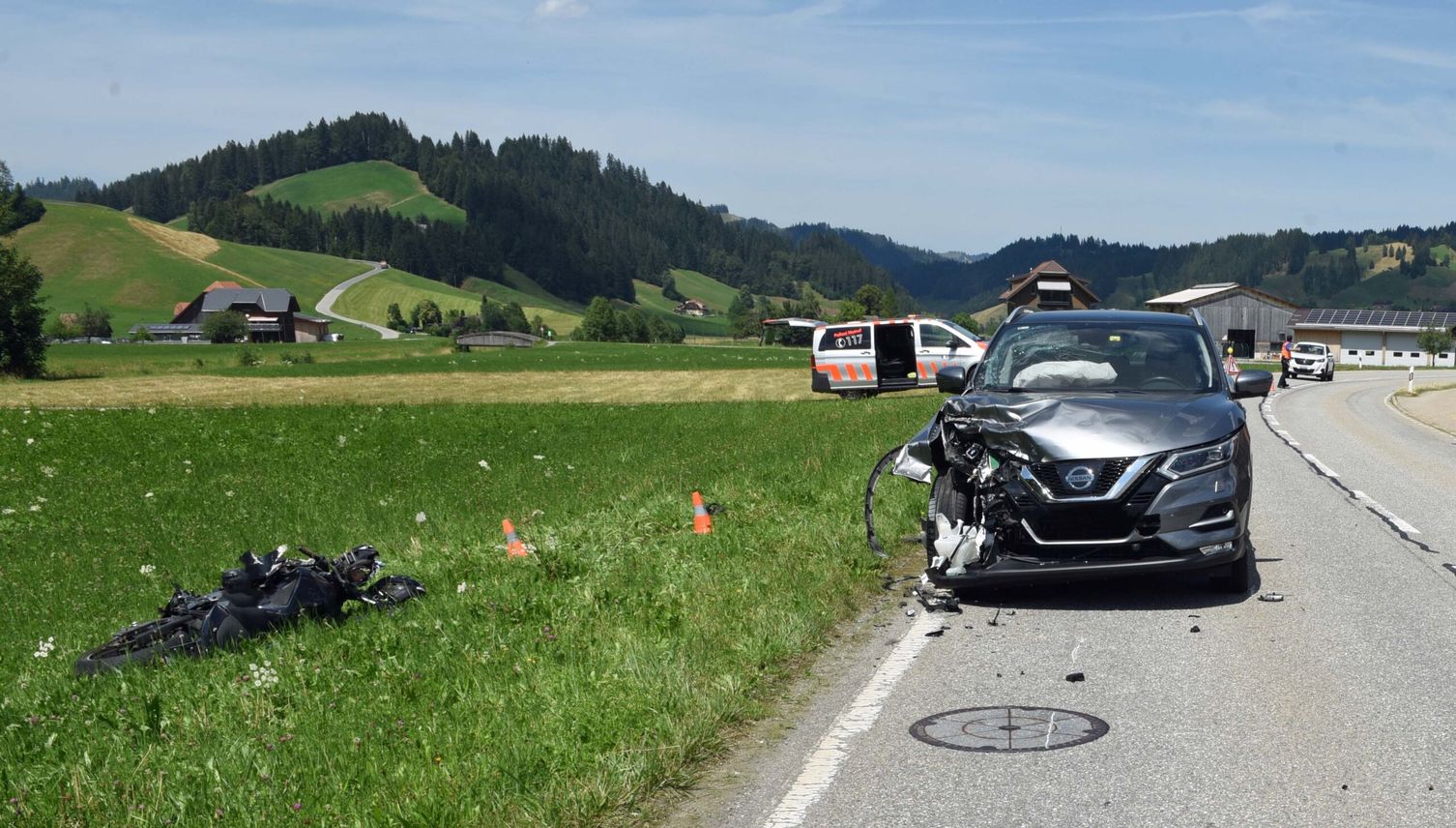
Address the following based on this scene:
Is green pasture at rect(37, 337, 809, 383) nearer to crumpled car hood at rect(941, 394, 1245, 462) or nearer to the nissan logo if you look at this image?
crumpled car hood at rect(941, 394, 1245, 462)

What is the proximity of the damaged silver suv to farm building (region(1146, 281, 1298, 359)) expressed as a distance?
431 ft

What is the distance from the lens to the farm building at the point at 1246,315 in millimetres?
133875

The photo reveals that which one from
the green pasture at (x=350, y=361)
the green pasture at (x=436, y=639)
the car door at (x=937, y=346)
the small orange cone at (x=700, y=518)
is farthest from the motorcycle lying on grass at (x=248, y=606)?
the green pasture at (x=350, y=361)

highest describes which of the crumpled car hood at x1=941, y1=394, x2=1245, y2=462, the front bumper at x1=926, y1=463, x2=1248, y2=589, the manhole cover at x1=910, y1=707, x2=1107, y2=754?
the crumpled car hood at x1=941, y1=394, x2=1245, y2=462

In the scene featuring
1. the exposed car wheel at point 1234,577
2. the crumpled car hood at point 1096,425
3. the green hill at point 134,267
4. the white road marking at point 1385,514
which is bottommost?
the white road marking at point 1385,514

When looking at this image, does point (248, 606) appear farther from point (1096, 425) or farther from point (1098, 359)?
point (1098, 359)

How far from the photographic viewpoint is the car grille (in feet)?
25.3

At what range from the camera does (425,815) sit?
426 centimetres

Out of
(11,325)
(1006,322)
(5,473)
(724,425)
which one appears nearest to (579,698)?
(1006,322)

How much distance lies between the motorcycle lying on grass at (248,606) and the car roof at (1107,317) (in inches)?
199

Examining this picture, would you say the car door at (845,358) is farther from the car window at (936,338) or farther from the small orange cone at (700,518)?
the small orange cone at (700,518)

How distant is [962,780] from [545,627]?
3035 millimetres

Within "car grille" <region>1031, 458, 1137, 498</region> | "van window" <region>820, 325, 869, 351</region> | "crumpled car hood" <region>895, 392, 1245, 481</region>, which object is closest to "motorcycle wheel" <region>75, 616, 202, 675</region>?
"crumpled car hood" <region>895, 392, 1245, 481</region>

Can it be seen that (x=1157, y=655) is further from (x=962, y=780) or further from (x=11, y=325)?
(x=11, y=325)
